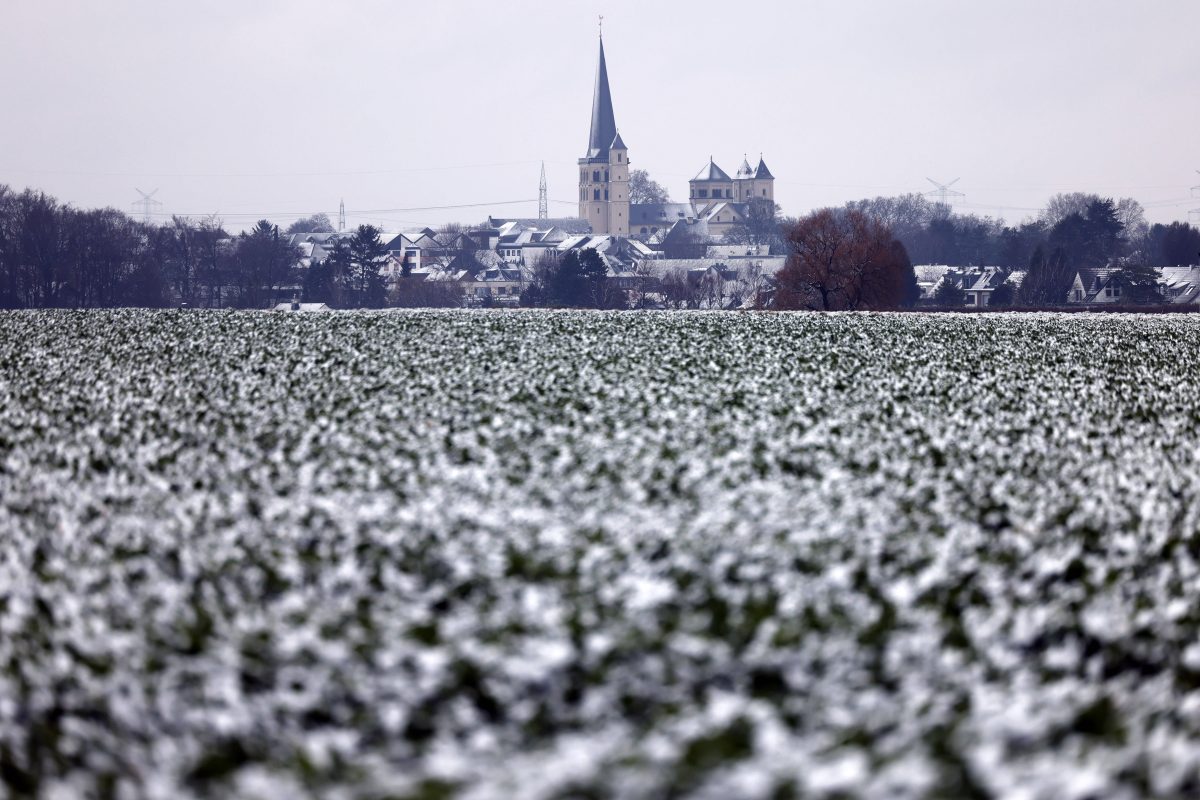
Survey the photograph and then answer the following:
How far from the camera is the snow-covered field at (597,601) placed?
6.30 meters

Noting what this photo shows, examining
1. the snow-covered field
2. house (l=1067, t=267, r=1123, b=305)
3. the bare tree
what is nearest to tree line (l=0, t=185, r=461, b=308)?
the bare tree

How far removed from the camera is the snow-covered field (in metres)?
6.30

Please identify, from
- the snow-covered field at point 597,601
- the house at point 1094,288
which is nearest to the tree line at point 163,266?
the house at point 1094,288

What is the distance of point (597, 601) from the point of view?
898 cm

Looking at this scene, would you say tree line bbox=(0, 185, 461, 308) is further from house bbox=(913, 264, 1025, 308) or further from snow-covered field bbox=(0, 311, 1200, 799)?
snow-covered field bbox=(0, 311, 1200, 799)

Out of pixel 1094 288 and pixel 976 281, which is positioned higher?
pixel 976 281

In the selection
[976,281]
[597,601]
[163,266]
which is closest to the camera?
[597,601]

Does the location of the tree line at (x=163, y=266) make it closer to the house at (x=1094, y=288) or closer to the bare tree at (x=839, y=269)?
the bare tree at (x=839, y=269)

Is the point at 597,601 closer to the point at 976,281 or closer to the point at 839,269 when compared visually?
the point at 839,269

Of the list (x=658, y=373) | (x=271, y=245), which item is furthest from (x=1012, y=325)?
(x=271, y=245)

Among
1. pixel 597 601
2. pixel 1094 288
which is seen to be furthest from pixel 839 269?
pixel 597 601

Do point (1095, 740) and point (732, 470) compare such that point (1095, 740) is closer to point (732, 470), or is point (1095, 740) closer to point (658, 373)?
point (732, 470)

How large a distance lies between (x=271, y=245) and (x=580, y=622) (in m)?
143

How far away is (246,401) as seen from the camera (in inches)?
844
